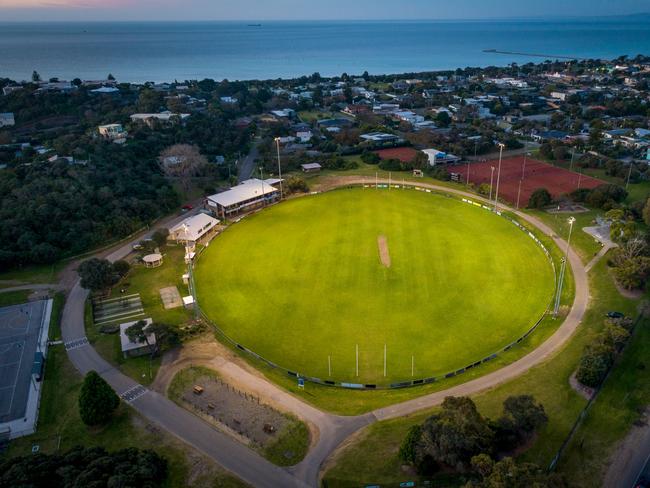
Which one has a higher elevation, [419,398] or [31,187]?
[31,187]

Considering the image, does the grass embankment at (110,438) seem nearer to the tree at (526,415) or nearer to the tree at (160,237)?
the tree at (526,415)

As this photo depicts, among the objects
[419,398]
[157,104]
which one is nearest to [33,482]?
[419,398]

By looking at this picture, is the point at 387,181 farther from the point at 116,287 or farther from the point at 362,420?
the point at 362,420

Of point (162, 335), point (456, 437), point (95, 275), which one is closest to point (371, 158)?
point (95, 275)

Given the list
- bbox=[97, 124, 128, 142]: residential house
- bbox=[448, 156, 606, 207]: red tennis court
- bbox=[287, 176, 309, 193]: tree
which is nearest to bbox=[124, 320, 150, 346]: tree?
bbox=[287, 176, 309, 193]: tree

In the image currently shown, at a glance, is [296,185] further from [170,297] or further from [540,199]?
[540,199]

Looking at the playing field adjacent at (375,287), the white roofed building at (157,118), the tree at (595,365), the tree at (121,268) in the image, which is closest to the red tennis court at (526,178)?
the playing field adjacent at (375,287)
